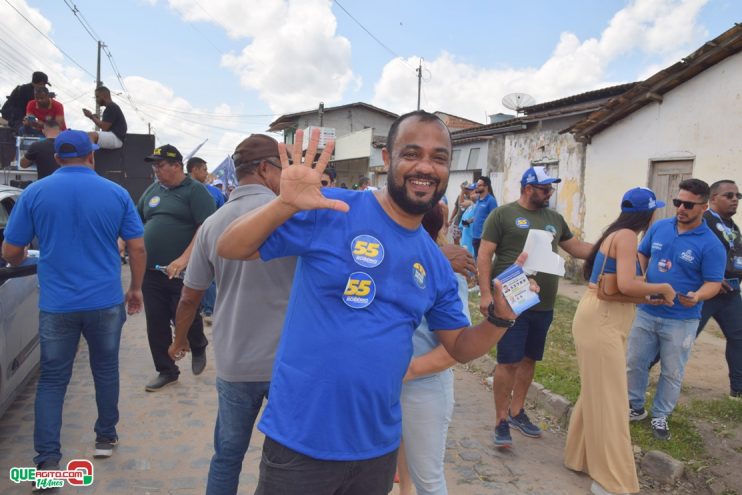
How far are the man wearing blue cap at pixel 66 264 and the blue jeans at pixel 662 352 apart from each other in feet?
13.9

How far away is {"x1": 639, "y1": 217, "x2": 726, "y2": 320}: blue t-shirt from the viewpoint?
4.21 meters

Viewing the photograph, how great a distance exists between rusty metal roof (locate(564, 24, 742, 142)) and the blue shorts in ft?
23.9

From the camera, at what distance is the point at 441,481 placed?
2.58 m

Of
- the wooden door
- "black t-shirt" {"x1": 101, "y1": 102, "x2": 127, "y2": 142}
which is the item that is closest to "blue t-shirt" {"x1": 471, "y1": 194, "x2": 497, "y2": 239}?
the wooden door

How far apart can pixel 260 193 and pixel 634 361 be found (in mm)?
3661

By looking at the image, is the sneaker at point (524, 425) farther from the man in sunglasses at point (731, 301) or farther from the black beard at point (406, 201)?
the black beard at point (406, 201)

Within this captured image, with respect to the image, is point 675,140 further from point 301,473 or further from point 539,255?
point 301,473

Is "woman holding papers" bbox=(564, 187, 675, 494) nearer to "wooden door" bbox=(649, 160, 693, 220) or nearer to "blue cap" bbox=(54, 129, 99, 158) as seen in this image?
"blue cap" bbox=(54, 129, 99, 158)

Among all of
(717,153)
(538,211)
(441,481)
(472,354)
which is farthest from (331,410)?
(717,153)

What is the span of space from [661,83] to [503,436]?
863 centimetres

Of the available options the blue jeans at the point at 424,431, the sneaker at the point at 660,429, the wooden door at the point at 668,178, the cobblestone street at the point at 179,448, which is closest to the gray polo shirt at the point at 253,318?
the blue jeans at the point at 424,431

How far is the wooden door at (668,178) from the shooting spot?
9672 mm

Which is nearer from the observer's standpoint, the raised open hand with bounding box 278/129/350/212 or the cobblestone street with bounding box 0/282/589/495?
the raised open hand with bounding box 278/129/350/212

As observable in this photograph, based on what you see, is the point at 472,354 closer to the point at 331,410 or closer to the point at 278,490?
the point at 331,410
